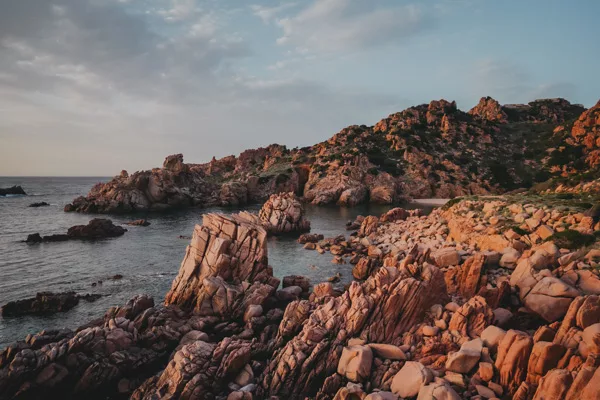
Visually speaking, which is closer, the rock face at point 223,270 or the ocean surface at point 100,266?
the rock face at point 223,270

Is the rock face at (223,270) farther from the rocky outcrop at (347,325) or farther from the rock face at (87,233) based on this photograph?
the rock face at (87,233)

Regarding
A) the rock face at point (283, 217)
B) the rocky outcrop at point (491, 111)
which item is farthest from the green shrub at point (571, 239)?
the rocky outcrop at point (491, 111)

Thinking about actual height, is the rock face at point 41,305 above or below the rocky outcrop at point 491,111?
below

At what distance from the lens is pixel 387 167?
5290 inches

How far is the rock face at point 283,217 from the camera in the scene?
6394cm

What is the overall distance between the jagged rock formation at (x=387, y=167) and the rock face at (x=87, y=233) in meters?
34.6

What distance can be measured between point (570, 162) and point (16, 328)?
506 feet

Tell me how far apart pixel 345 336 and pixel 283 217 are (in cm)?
4680

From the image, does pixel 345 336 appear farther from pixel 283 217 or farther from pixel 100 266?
pixel 283 217

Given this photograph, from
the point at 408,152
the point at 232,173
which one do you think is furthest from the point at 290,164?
the point at 408,152

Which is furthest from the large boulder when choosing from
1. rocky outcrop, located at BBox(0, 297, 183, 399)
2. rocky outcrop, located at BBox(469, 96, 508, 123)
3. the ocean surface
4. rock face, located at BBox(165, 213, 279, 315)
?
rocky outcrop, located at BBox(469, 96, 508, 123)

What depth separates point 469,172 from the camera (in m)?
130

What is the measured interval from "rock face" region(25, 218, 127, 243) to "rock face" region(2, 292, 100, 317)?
30.2m

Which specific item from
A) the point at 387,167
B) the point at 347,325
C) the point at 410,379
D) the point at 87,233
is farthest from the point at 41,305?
the point at 387,167
